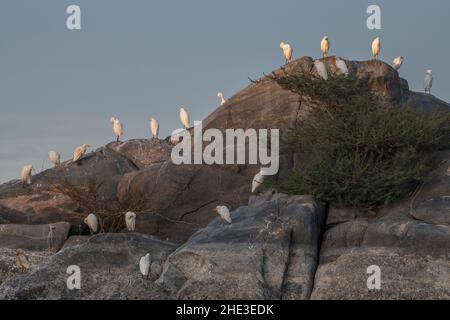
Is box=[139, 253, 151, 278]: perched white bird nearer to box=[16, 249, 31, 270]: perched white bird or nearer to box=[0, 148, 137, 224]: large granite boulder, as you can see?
box=[16, 249, 31, 270]: perched white bird

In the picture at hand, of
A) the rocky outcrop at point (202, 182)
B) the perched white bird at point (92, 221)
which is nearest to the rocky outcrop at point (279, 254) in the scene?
the rocky outcrop at point (202, 182)

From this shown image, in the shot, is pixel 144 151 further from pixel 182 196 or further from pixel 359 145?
pixel 359 145

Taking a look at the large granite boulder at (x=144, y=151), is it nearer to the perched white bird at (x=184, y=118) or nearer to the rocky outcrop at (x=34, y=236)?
the perched white bird at (x=184, y=118)

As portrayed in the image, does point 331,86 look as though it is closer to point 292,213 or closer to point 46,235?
point 292,213

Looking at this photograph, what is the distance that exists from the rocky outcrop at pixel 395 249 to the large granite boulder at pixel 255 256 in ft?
1.36

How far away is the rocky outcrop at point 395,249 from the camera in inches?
509

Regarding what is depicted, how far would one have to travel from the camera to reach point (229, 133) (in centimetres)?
2245

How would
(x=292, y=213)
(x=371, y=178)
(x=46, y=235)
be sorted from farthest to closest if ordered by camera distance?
(x=46, y=235), (x=371, y=178), (x=292, y=213)

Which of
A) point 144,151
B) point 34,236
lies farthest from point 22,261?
point 144,151

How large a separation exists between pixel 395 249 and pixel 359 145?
3520mm

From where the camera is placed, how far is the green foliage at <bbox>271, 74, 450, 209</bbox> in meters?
16.1

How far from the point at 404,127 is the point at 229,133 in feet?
22.2

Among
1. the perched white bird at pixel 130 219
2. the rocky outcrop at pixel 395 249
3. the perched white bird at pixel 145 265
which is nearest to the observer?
the rocky outcrop at pixel 395 249

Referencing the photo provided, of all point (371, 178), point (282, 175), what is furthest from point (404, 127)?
point (282, 175)
